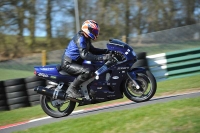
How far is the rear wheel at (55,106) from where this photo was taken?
7.11m

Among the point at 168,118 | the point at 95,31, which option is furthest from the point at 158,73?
the point at 168,118

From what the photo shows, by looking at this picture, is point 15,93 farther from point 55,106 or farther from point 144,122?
point 144,122

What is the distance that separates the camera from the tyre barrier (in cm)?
950

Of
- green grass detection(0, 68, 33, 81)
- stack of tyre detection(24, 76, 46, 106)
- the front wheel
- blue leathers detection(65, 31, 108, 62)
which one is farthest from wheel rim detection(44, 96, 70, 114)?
green grass detection(0, 68, 33, 81)

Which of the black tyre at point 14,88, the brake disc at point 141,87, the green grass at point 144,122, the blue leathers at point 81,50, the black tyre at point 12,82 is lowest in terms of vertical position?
the green grass at point 144,122

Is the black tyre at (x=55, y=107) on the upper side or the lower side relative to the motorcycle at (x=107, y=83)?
lower

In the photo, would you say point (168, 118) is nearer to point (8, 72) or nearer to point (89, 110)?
point (89, 110)

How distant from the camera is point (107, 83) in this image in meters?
6.93

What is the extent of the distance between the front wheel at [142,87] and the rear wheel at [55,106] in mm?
1208

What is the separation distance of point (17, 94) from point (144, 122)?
5.10 metres

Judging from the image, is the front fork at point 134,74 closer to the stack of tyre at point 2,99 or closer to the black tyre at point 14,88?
the black tyre at point 14,88

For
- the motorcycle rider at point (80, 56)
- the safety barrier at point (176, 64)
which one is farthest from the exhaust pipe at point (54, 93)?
the safety barrier at point (176, 64)

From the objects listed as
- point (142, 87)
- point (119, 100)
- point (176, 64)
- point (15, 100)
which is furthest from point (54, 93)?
point (176, 64)

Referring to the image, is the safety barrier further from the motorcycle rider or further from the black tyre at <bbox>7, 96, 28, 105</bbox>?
the motorcycle rider
